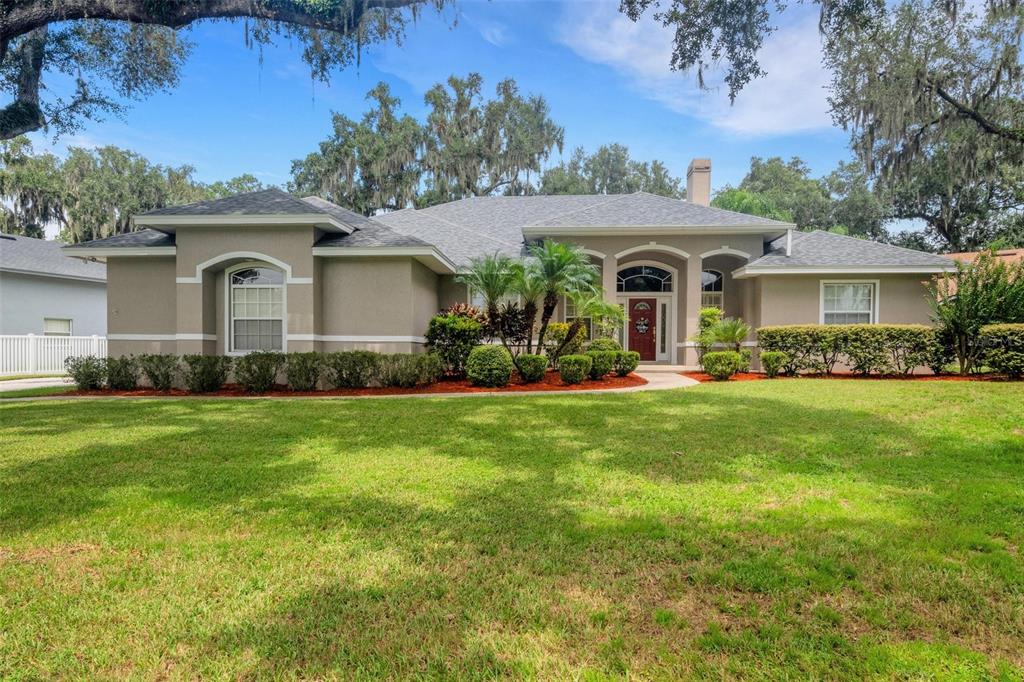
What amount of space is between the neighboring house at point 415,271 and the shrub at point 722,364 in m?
3.30

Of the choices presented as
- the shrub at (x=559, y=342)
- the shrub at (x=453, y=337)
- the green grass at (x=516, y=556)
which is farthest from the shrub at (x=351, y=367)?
the green grass at (x=516, y=556)

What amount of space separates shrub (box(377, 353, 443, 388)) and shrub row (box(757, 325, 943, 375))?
8.80 m

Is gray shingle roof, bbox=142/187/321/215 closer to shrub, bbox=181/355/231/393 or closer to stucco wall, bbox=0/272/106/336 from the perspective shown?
shrub, bbox=181/355/231/393

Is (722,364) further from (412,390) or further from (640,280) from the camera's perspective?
(412,390)

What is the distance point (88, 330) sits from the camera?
72.8ft

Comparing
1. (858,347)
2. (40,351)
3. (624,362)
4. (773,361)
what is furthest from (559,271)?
(40,351)

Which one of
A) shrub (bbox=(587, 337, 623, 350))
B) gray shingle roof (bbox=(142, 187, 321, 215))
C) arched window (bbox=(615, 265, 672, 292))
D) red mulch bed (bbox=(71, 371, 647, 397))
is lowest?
red mulch bed (bbox=(71, 371, 647, 397))

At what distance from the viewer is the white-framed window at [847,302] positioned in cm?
1518

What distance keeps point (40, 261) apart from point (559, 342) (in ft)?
70.9

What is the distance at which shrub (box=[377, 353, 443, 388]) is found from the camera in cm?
1160

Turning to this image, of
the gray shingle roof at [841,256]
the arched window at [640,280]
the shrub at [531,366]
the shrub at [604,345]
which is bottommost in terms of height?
the shrub at [531,366]

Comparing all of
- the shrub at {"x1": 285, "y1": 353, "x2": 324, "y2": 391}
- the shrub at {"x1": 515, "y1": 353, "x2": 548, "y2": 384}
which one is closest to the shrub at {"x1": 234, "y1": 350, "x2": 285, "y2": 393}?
the shrub at {"x1": 285, "y1": 353, "x2": 324, "y2": 391}

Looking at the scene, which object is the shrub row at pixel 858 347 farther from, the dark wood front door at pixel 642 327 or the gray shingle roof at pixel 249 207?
the gray shingle roof at pixel 249 207

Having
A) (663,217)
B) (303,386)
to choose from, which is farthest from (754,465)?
(663,217)
